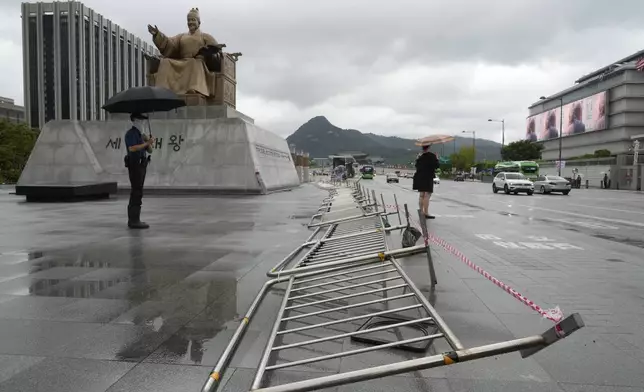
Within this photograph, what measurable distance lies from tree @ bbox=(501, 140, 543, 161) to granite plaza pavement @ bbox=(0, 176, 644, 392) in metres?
97.3

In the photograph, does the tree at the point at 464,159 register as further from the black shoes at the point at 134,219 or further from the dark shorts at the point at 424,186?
the black shoes at the point at 134,219

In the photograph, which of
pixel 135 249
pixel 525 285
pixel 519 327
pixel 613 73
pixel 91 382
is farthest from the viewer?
pixel 613 73

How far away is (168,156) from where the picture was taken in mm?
24391

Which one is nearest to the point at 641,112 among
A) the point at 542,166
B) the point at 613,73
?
the point at 613,73

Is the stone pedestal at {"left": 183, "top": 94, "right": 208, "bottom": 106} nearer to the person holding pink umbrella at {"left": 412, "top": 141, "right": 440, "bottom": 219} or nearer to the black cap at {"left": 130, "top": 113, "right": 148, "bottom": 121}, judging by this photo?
the black cap at {"left": 130, "top": 113, "right": 148, "bottom": 121}

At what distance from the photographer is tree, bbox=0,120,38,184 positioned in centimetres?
4475

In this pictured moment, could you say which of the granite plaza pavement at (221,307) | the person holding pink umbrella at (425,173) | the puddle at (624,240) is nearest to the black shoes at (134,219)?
the granite plaza pavement at (221,307)

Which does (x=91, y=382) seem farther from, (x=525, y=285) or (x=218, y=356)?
(x=525, y=285)

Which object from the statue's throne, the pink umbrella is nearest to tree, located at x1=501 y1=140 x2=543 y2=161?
the statue's throne

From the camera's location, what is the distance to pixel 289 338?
3.79 metres

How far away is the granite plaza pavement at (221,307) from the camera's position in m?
3.05

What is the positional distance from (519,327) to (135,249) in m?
5.88

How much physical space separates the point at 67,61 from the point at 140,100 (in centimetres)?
8483

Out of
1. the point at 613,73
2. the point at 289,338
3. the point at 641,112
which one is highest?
the point at 613,73
